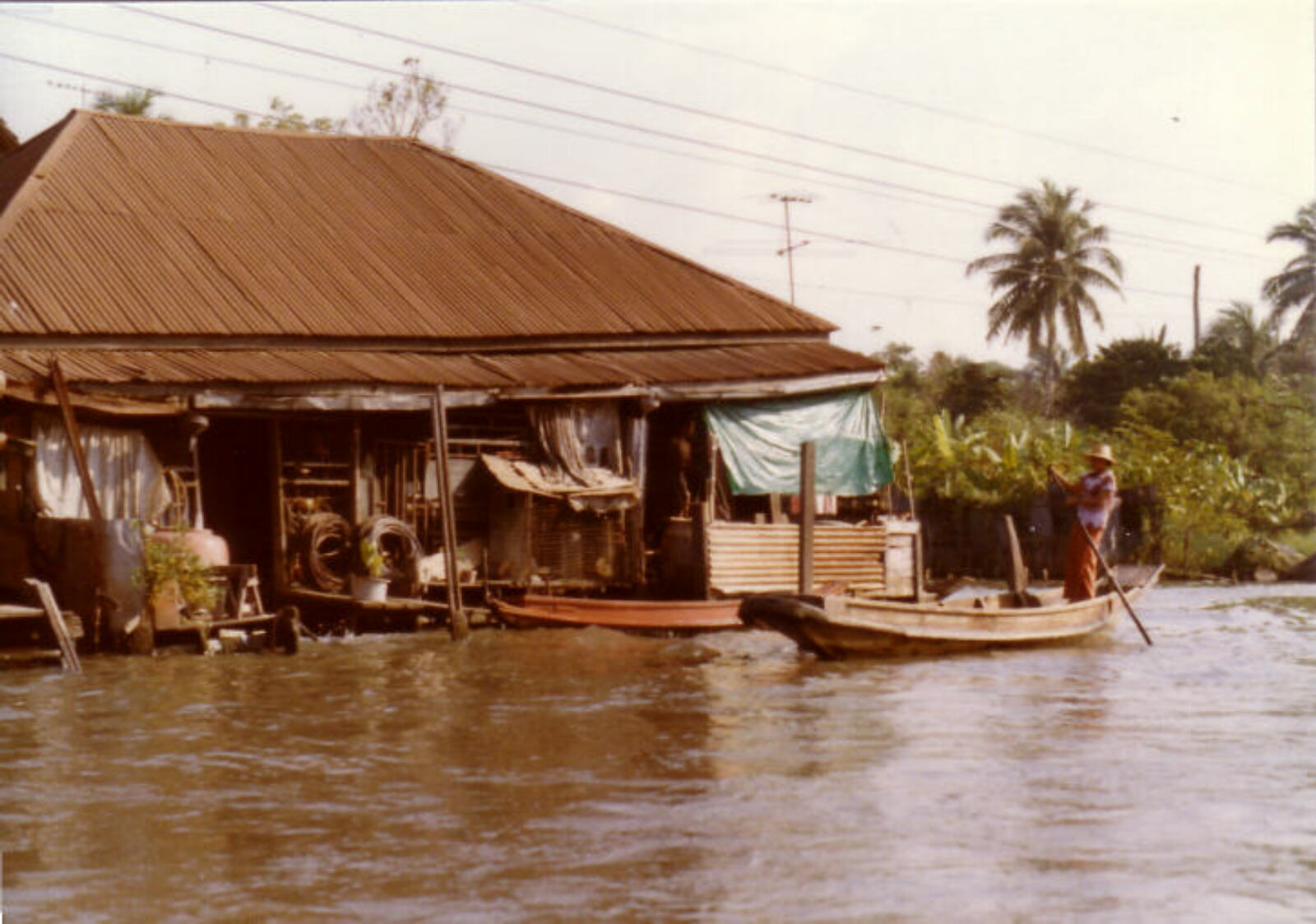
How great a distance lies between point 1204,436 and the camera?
41281 mm

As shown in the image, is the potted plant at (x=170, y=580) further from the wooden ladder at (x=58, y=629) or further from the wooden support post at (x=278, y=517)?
the wooden support post at (x=278, y=517)

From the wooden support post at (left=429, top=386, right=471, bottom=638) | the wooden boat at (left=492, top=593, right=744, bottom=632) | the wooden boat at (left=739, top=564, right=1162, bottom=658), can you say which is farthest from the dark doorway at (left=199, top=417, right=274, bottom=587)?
the wooden boat at (left=739, top=564, right=1162, bottom=658)

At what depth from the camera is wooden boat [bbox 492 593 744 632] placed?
1948 cm

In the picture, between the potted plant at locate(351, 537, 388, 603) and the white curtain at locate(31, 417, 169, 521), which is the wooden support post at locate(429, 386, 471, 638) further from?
the white curtain at locate(31, 417, 169, 521)

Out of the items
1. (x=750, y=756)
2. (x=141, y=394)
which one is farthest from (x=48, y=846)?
(x=141, y=394)

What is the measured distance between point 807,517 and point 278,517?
5.97m

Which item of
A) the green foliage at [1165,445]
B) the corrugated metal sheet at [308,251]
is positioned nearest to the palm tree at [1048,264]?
the green foliage at [1165,445]

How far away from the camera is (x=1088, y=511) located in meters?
18.7

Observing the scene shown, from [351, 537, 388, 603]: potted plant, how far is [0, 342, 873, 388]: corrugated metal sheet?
1.80 meters

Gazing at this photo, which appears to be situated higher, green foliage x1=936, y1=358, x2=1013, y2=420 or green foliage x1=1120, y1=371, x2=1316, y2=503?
green foliage x1=936, y1=358, x2=1013, y2=420

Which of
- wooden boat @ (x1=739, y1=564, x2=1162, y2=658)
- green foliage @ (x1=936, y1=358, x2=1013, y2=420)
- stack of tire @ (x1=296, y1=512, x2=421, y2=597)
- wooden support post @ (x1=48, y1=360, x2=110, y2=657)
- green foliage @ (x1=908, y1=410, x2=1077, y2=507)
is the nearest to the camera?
wooden support post @ (x1=48, y1=360, x2=110, y2=657)

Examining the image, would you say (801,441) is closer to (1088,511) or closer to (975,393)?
(1088,511)

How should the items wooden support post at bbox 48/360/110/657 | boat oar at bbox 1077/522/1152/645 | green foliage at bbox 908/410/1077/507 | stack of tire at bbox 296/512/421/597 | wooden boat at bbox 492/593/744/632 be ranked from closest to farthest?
wooden support post at bbox 48/360/110/657, boat oar at bbox 1077/522/1152/645, stack of tire at bbox 296/512/421/597, wooden boat at bbox 492/593/744/632, green foliage at bbox 908/410/1077/507

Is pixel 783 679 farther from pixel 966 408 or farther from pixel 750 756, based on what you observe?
pixel 966 408
